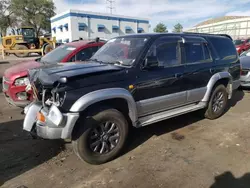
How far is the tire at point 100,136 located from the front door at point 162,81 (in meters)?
0.48

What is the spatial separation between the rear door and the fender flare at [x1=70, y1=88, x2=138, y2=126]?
1.41 metres

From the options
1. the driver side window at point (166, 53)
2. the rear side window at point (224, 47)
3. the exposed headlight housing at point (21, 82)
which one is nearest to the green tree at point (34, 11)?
the exposed headlight housing at point (21, 82)

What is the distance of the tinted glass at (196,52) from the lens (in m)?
4.24

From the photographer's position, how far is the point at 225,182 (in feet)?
9.21

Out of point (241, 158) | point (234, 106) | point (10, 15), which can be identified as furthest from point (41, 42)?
point (10, 15)

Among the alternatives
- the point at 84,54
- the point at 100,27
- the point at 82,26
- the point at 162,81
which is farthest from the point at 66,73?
the point at 100,27

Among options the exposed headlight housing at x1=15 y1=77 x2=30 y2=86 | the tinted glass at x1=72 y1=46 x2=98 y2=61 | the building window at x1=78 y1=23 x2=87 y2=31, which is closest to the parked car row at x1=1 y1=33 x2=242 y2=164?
the exposed headlight housing at x1=15 y1=77 x2=30 y2=86

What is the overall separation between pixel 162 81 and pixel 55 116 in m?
1.91

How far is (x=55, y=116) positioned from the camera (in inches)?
107

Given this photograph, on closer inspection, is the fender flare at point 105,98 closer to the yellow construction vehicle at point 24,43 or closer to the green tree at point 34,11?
the yellow construction vehicle at point 24,43

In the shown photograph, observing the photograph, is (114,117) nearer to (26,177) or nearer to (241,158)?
(26,177)

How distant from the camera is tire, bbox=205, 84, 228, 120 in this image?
15.8 ft

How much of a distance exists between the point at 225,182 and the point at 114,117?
69.1 inches

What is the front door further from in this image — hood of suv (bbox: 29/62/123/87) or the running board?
hood of suv (bbox: 29/62/123/87)
